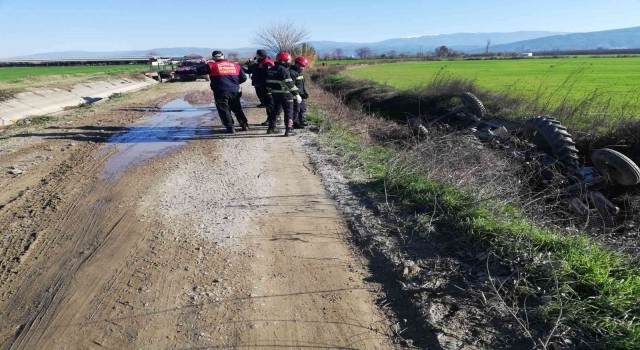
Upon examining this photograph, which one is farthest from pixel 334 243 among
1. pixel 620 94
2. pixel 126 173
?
pixel 620 94

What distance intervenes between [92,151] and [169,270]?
5876mm

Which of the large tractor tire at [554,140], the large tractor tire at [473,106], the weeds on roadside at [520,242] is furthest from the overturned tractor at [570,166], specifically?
→ the large tractor tire at [473,106]

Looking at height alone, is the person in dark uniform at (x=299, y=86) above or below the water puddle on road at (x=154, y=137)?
above

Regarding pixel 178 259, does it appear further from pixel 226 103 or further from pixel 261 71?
pixel 261 71

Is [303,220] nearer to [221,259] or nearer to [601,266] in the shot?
[221,259]

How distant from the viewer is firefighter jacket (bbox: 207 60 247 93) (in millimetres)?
9750

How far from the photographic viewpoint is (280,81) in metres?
9.58

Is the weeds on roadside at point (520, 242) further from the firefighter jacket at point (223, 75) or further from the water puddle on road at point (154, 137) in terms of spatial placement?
the firefighter jacket at point (223, 75)

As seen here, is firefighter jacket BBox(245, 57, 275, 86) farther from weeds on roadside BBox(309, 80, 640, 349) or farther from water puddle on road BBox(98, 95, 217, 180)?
weeds on roadside BBox(309, 80, 640, 349)

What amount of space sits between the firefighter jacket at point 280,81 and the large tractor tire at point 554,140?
5116 mm

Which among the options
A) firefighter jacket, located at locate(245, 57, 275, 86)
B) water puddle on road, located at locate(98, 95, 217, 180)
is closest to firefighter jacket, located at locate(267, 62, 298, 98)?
firefighter jacket, located at locate(245, 57, 275, 86)

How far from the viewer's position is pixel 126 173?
678 centimetres

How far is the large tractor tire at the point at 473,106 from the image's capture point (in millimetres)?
10164

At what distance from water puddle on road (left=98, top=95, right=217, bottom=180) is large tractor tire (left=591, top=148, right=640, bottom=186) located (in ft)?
24.4
